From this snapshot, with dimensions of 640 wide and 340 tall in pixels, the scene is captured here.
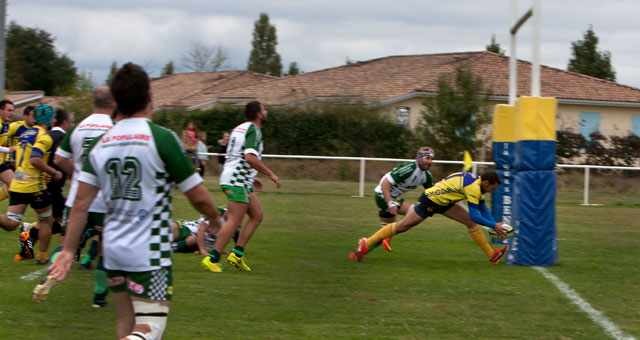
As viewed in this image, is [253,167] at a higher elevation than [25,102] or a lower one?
lower

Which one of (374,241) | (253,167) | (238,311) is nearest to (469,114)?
(374,241)

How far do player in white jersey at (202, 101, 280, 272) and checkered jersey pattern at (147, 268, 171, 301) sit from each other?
4.25m

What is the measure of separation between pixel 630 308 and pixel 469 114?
19.7 metres

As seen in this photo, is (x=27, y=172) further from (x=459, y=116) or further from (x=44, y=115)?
(x=459, y=116)

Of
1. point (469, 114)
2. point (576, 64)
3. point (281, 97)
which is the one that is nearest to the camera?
point (469, 114)

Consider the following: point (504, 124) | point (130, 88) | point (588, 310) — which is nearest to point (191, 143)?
point (504, 124)

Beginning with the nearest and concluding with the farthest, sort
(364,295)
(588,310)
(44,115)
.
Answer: (588,310) → (364,295) → (44,115)

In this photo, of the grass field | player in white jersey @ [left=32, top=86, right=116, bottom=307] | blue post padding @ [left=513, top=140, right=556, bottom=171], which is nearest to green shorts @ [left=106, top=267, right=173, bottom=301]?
the grass field

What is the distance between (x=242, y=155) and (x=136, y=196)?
4487 mm

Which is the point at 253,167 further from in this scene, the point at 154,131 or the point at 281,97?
the point at 281,97

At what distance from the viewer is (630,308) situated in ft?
21.6

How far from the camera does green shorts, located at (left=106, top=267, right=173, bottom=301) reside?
3543 millimetres

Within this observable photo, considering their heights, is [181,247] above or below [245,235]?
below

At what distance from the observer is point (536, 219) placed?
8859 millimetres
